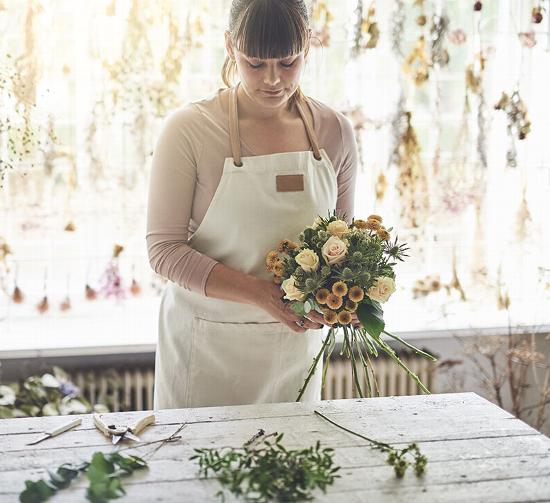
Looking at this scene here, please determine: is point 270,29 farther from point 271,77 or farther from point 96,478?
point 96,478

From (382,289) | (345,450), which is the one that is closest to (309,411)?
(345,450)

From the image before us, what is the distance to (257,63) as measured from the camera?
6.83 ft

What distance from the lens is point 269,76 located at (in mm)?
2090

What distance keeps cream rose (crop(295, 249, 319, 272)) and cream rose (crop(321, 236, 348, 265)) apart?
25 millimetres

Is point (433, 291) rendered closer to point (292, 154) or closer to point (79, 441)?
point (292, 154)

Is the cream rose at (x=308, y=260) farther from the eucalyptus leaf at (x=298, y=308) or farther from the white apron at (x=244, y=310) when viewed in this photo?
the white apron at (x=244, y=310)

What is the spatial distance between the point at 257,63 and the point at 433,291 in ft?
6.15

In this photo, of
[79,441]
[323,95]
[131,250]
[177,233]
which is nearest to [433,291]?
[323,95]

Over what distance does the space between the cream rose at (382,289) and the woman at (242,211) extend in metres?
0.16

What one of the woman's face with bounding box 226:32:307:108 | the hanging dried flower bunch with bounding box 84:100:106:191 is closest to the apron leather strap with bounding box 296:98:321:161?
the woman's face with bounding box 226:32:307:108

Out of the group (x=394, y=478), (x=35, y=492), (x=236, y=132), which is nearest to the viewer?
(x=35, y=492)

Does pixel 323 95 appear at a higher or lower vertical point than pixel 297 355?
higher

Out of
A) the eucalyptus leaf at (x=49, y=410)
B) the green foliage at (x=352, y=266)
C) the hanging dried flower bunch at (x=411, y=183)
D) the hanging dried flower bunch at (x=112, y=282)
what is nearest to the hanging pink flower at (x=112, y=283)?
the hanging dried flower bunch at (x=112, y=282)

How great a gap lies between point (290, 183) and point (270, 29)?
0.42 metres
